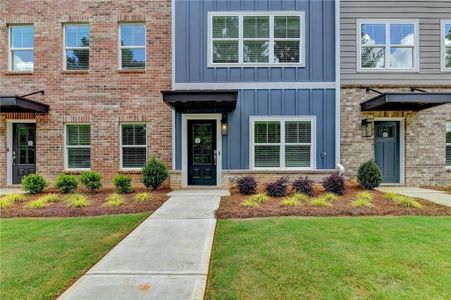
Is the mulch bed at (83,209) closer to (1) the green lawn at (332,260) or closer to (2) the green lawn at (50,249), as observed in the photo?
(2) the green lawn at (50,249)

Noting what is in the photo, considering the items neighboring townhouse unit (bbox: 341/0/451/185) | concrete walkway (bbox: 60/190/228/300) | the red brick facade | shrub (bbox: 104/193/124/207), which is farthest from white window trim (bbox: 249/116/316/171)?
shrub (bbox: 104/193/124/207)

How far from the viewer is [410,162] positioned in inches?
372

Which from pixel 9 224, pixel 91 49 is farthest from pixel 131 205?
pixel 91 49

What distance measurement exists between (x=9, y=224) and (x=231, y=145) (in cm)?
591

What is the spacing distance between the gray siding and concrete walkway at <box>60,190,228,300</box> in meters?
7.44

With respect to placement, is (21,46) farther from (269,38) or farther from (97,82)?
(269,38)

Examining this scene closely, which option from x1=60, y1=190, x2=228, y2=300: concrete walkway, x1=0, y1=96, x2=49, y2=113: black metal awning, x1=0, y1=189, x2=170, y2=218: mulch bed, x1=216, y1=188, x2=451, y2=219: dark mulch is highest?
x1=0, y1=96, x2=49, y2=113: black metal awning

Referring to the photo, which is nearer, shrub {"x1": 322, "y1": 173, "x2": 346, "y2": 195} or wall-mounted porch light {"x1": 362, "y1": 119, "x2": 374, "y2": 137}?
shrub {"x1": 322, "y1": 173, "x2": 346, "y2": 195}

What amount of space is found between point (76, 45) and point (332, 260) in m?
10.3

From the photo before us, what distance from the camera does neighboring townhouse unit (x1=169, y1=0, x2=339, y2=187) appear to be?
885 cm

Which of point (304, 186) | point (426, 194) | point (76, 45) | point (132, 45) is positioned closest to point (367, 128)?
point (426, 194)

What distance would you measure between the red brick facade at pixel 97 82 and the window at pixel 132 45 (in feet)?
0.65

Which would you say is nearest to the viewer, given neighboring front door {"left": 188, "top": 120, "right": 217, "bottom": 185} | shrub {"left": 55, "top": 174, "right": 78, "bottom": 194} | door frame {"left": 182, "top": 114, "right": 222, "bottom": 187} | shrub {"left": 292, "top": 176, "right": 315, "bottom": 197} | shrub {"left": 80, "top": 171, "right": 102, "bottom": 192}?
shrub {"left": 292, "top": 176, "right": 315, "bottom": 197}

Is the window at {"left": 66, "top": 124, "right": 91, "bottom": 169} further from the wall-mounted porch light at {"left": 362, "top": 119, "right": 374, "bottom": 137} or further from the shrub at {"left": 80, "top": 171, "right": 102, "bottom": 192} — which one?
the wall-mounted porch light at {"left": 362, "top": 119, "right": 374, "bottom": 137}
